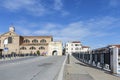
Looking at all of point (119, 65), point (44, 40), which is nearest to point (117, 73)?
point (119, 65)

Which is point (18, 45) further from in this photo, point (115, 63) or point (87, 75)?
point (87, 75)

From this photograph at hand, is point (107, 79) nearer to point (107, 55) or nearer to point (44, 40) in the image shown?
point (107, 55)

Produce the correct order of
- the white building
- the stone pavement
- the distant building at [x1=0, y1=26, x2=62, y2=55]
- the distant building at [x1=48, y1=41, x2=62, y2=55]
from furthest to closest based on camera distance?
the white building → the distant building at [x1=48, y1=41, x2=62, y2=55] → the distant building at [x1=0, y1=26, x2=62, y2=55] → the stone pavement

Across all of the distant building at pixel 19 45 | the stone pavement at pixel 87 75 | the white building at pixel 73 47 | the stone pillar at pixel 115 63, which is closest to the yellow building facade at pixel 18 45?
the distant building at pixel 19 45

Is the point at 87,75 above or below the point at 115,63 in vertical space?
below

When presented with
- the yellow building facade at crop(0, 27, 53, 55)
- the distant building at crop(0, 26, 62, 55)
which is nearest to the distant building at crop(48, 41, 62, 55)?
the distant building at crop(0, 26, 62, 55)

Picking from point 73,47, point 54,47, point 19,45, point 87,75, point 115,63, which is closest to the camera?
point 87,75

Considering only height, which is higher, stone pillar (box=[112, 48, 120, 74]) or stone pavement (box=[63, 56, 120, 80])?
stone pillar (box=[112, 48, 120, 74])

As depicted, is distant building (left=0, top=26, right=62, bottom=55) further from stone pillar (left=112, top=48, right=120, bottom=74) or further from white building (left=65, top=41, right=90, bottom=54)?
stone pillar (left=112, top=48, right=120, bottom=74)

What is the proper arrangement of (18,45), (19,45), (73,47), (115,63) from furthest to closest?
(73,47) < (19,45) < (18,45) < (115,63)

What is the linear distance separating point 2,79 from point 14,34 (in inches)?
5209

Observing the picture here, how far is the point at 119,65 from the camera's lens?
19906mm

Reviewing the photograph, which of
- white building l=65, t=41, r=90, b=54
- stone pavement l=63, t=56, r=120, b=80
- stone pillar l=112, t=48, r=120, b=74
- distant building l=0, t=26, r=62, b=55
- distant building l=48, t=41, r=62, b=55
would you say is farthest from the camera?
white building l=65, t=41, r=90, b=54

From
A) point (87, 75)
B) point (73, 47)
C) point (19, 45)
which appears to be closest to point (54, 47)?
point (19, 45)
